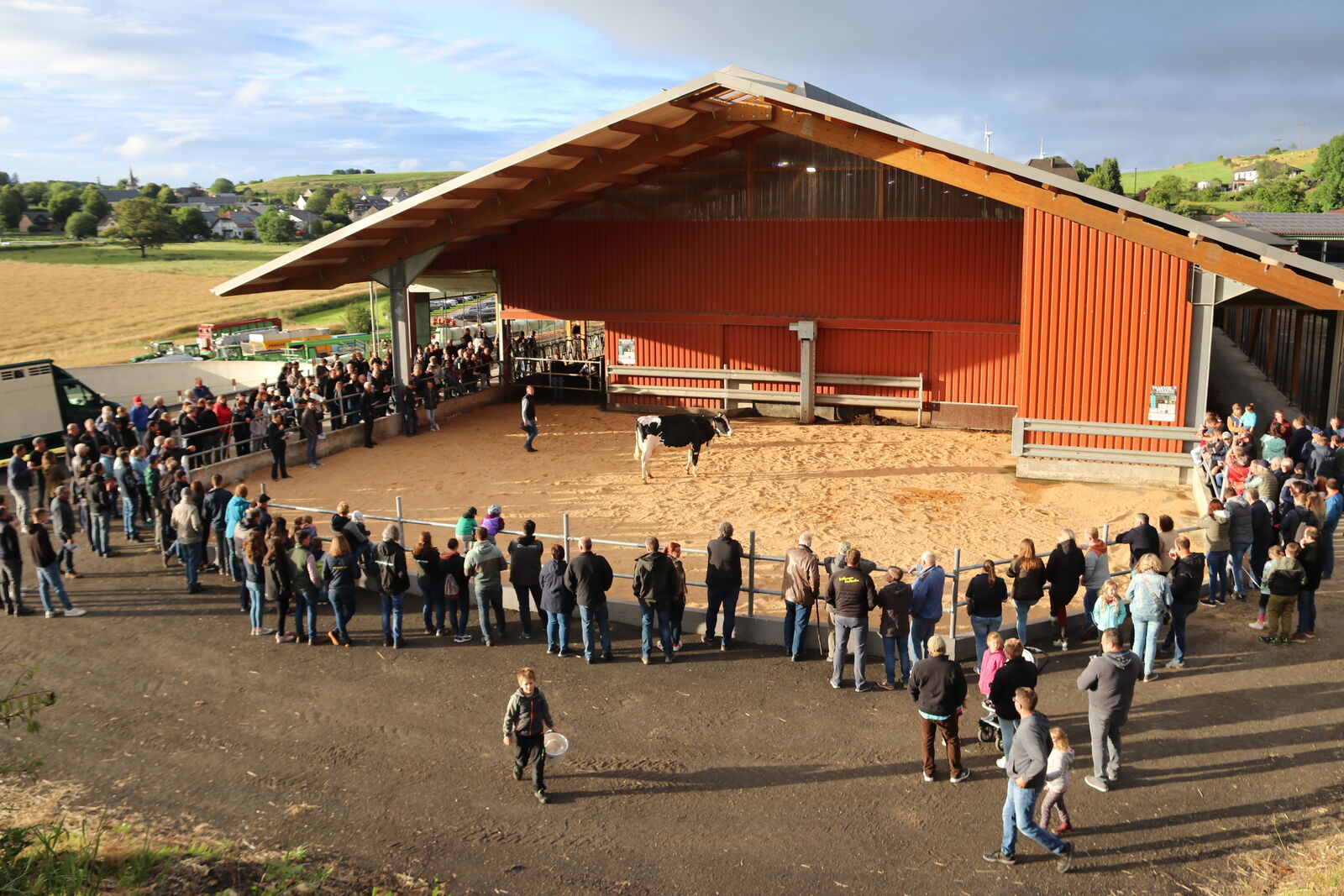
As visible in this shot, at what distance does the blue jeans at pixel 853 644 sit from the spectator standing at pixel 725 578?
1.32 metres

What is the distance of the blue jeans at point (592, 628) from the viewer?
10336mm

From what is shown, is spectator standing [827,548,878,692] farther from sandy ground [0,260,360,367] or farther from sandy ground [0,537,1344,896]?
sandy ground [0,260,360,367]

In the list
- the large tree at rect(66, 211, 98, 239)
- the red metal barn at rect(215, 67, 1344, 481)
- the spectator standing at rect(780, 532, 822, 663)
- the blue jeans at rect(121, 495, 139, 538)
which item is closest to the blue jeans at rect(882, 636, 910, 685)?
the spectator standing at rect(780, 532, 822, 663)

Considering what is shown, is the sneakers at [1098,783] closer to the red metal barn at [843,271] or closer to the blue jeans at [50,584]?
the red metal barn at [843,271]

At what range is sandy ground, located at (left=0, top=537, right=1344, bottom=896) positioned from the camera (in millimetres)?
7000

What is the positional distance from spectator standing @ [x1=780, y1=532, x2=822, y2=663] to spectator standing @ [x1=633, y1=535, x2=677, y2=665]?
121 cm

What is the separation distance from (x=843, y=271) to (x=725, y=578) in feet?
47.3

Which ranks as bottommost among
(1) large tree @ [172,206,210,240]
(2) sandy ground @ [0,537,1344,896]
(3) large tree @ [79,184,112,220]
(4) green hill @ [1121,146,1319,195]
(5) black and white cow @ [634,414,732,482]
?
(2) sandy ground @ [0,537,1344,896]

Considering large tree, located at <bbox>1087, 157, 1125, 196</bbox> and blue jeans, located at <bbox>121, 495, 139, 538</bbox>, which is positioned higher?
large tree, located at <bbox>1087, 157, 1125, 196</bbox>

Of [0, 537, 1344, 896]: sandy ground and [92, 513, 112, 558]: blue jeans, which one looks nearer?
[0, 537, 1344, 896]: sandy ground

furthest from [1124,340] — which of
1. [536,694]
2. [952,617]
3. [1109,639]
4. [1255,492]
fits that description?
[536,694]

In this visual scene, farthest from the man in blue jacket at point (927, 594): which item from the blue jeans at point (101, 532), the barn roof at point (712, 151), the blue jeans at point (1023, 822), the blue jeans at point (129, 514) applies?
the blue jeans at point (129, 514)

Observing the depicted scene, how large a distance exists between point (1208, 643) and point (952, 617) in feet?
9.73

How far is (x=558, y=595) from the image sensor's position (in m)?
10.3
